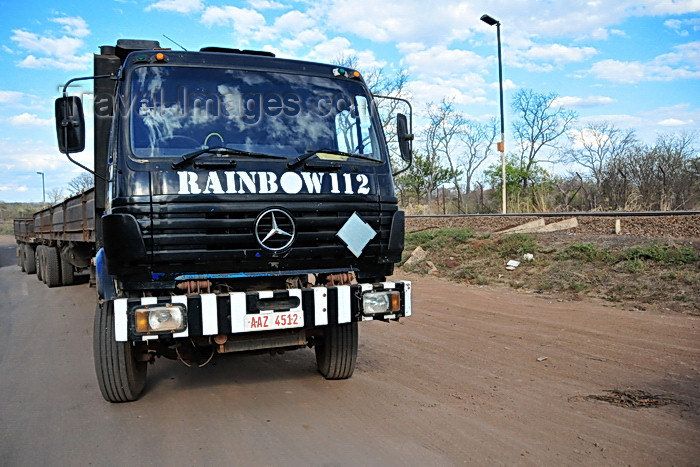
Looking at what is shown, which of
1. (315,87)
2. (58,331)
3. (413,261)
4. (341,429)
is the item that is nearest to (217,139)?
(315,87)

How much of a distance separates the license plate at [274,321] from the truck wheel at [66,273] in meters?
9.38

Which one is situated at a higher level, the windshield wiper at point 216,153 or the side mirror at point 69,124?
the side mirror at point 69,124

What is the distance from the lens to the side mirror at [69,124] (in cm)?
440

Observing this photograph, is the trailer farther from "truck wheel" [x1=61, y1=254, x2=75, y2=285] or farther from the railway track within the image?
the railway track

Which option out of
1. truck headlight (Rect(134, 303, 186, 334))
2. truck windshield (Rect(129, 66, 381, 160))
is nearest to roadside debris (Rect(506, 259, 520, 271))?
truck windshield (Rect(129, 66, 381, 160))

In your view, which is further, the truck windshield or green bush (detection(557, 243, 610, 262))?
green bush (detection(557, 243, 610, 262))

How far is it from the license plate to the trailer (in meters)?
4.03

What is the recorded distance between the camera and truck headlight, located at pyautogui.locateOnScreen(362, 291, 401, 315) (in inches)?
165

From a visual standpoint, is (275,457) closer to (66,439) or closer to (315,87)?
(66,439)

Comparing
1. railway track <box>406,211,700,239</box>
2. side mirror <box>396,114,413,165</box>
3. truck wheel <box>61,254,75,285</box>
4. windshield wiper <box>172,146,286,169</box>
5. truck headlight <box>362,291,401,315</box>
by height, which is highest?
side mirror <box>396,114,413,165</box>

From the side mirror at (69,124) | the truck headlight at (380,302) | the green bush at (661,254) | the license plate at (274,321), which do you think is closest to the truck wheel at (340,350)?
the truck headlight at (380,302)

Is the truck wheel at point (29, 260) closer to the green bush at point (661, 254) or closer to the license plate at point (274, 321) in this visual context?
the license plate at point (274, 321)

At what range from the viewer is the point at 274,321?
391 centimetres

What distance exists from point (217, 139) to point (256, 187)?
0.50m
